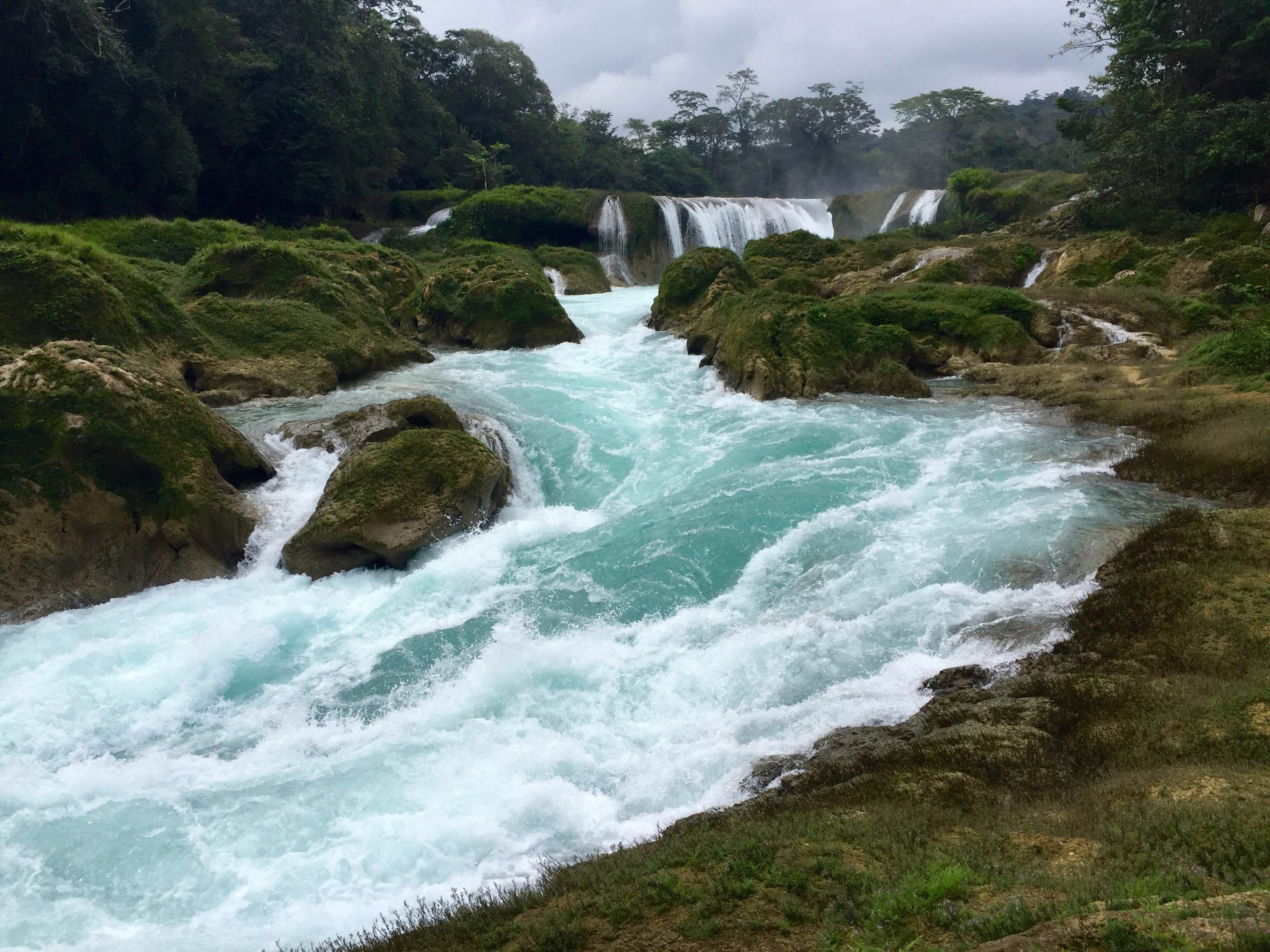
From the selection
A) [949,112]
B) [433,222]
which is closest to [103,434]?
[433,222]

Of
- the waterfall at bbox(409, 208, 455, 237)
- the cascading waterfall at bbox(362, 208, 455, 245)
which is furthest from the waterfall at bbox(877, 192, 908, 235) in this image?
the cascading waterfall at bbox(362, 208, 455, 245)

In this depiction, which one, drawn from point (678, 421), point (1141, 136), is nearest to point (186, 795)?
point (678, 421)

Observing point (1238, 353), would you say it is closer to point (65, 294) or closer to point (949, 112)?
point (65, 294)

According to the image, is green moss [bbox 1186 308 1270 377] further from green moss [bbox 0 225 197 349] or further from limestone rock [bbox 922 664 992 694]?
green moss [bbox 0 225 197 349]

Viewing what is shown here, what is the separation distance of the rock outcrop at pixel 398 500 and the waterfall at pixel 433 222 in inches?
1028

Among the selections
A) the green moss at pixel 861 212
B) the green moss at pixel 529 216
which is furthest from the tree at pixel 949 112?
the green moss at pixel 529 216

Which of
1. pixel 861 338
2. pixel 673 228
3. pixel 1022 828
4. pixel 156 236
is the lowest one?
pixel 1022 828

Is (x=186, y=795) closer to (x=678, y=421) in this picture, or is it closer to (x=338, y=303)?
(x=678, y=421)

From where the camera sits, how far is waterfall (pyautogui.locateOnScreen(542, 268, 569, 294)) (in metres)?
29.5

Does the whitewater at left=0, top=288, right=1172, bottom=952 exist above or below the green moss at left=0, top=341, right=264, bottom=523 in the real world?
below

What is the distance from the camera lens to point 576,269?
100 feet

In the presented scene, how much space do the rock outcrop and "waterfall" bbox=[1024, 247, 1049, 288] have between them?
16155mm

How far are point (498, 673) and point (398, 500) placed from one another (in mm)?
Result: 3122

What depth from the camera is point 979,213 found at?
30.6 meters
